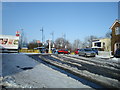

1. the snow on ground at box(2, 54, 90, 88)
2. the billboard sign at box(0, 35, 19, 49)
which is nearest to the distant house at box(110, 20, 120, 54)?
the billboard sign at box(0, 35, 19, 49)

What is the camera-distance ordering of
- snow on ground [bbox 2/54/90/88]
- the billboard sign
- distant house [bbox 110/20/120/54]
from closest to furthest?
snow on ground [bbox 2/54/90/88] < the billboard sign < distant house [bbox 110/20/120/54]

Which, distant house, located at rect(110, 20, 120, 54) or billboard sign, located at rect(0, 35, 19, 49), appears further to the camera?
distant house, located at rect(110, 20, 120, 54)

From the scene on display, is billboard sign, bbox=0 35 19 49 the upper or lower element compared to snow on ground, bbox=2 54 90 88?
upper

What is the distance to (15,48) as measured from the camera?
86.5ft

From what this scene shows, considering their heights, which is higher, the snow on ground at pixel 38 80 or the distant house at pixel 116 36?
the distant house at pixel 116 36

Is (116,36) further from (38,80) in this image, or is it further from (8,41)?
(38,80)

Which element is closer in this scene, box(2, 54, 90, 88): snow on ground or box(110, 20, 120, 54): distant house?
box(2, 54, 90, 88): snow on ground

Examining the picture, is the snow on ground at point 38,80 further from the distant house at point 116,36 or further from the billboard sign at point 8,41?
the distant house at point 116,36

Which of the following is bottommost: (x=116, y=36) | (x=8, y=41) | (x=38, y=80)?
(x=38, y=80)

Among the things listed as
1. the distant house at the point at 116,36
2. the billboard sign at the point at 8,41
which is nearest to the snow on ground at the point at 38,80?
the billboard sign at the point at 8,41

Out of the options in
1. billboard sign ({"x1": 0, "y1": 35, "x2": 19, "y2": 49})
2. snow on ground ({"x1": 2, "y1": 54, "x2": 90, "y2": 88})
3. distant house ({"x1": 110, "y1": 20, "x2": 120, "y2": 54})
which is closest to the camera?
snow on ground ({"x1": 2, "y1": 54, "x2": 90, "y2": 88})

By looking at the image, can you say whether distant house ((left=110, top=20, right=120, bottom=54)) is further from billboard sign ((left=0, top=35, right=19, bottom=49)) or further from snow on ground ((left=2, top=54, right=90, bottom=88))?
snow on ground ((left=2, top=54, right=90, bottom=88))

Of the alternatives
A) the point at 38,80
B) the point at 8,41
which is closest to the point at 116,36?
the point at 8,41

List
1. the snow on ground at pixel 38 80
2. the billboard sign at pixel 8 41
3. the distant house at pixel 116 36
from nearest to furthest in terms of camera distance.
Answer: the snow on ground at pixel 38 80, the billboard sign at pixel 8 41, the distant house at pixel 116 36
